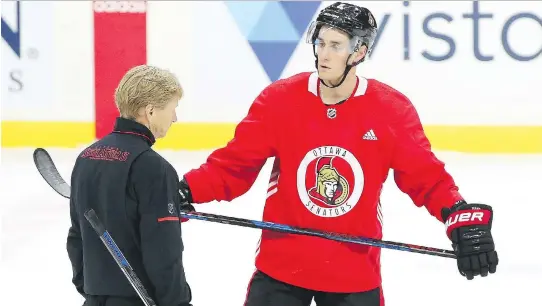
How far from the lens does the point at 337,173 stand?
173 centimetres

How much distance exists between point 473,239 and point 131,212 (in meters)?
0.65

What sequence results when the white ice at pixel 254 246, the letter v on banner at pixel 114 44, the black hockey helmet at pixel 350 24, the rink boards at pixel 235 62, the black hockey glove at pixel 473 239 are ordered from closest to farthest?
the black hockey glove at pixel 473 239 < the black hockey helmet at pixel 350 24 < the white ice at pixel 254 246 < the rink boards at pixel 235 62 < the letter v on banner at pixel 114 44

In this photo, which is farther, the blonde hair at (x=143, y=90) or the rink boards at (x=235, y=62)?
the rink boards at (x=235, y=62)

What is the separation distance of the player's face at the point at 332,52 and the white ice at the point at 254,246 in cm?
101

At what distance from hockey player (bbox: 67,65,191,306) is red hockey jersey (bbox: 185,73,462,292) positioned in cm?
31

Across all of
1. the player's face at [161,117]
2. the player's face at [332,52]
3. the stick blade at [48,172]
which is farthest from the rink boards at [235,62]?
the player's face at [161,117]

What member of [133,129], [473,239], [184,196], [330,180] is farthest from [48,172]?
[473,239]

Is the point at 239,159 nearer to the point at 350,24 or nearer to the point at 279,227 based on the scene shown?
the point at 279,227

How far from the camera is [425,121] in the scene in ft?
16.4

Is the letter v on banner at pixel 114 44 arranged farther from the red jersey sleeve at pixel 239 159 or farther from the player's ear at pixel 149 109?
the player's ear at pixel 149 109

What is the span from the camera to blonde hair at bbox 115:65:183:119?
149 centimetres

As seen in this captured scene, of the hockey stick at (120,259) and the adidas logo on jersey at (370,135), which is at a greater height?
the adidas logo on jersey at (370,135)

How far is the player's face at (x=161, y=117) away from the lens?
1.52 m

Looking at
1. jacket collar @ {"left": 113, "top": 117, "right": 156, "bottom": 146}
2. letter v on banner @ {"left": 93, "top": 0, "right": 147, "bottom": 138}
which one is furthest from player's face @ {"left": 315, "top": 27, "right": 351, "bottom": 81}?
letter v on banner @ {"left": 93, "top": 0, "right": 147, "bottom": 138}
